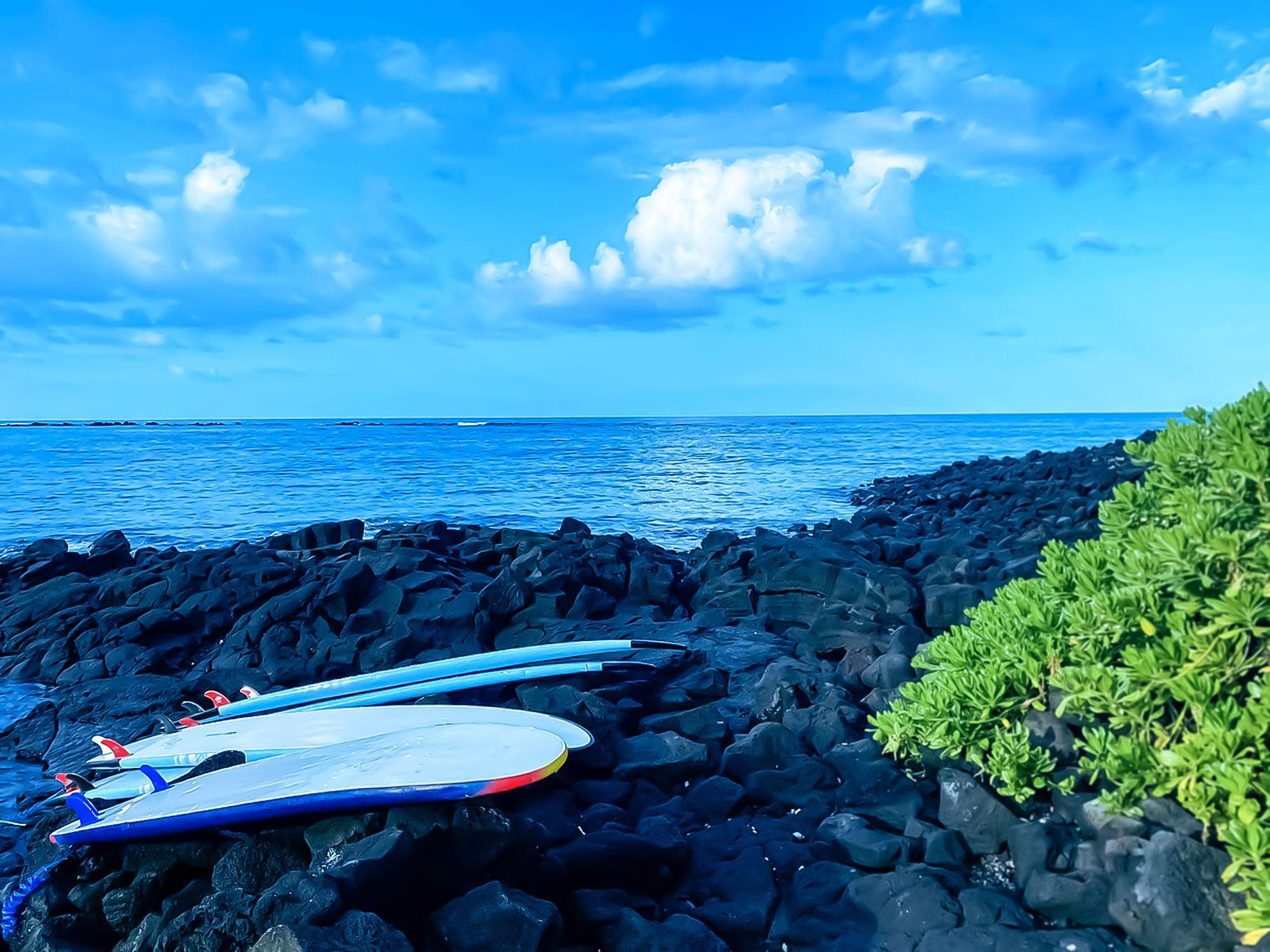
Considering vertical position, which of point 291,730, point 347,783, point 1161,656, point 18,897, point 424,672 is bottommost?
point 18,897

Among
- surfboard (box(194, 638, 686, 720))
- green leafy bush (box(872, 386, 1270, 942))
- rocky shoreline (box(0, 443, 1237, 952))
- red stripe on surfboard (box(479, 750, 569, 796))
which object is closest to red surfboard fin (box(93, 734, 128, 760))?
rocky shoreline (box(0, 443, 1237, 952))

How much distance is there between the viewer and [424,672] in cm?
706

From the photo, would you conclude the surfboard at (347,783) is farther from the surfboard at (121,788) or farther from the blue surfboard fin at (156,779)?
the surfboard at (121,788)

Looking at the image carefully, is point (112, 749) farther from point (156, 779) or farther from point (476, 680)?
point (476, 680)

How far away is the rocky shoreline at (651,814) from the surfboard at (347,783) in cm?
11

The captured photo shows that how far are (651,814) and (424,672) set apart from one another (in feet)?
10.0

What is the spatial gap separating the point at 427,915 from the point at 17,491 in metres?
30.0

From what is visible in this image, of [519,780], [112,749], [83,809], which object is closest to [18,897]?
[83,809]

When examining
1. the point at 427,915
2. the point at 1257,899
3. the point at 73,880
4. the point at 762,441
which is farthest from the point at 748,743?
the point at 762,441

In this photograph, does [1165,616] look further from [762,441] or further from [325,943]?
[762,441]

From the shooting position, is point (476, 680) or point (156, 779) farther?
Result: point (476, 680)

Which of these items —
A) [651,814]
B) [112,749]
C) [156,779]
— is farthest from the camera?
[112,749]

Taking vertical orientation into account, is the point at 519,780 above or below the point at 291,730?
above

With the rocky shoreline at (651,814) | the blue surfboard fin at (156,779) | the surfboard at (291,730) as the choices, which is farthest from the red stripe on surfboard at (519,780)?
the blue surfboard fin at (156,779)
